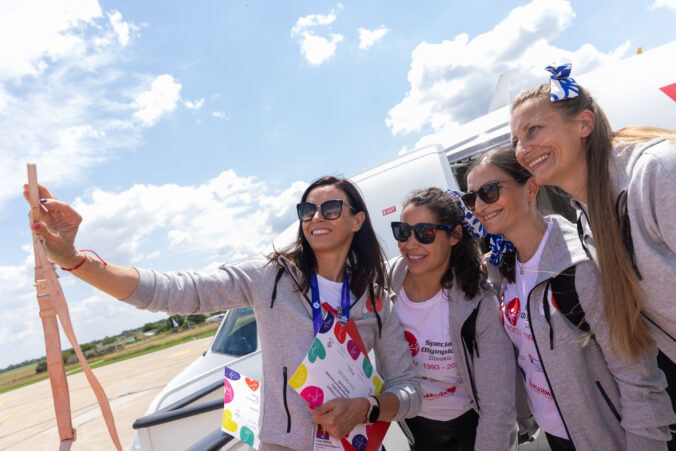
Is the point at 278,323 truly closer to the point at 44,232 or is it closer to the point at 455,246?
the point at 44,232

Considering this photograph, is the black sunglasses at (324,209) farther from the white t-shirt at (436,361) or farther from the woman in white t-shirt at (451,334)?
the white t-shirt at (436,361)

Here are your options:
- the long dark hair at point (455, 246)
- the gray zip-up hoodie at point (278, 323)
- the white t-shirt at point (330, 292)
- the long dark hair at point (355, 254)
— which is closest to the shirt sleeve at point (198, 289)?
the gray zip-up hoodie at point (278, 323)

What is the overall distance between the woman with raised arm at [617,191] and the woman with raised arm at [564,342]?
0.31 feet

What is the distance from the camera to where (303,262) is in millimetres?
2045

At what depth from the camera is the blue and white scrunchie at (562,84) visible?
5.44 ft

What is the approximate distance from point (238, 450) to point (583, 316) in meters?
2.42

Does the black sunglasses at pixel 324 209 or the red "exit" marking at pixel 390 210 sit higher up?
the red "exit" marking at pixel 390 210

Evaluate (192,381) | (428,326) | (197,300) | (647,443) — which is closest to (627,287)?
(647,443)

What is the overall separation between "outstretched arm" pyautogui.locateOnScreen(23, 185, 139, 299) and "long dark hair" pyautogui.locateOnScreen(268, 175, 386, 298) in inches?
27.5

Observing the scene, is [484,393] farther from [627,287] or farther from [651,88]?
[651,88]

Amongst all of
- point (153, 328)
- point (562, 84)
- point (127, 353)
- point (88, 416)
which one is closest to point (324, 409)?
point (562, 84)

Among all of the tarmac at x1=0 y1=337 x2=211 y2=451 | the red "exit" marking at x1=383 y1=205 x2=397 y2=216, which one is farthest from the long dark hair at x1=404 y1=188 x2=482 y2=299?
the tarmac at x1=0 y1=337 x2=211 y2=451

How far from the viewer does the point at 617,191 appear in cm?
156

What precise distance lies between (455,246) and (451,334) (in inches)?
22.3
